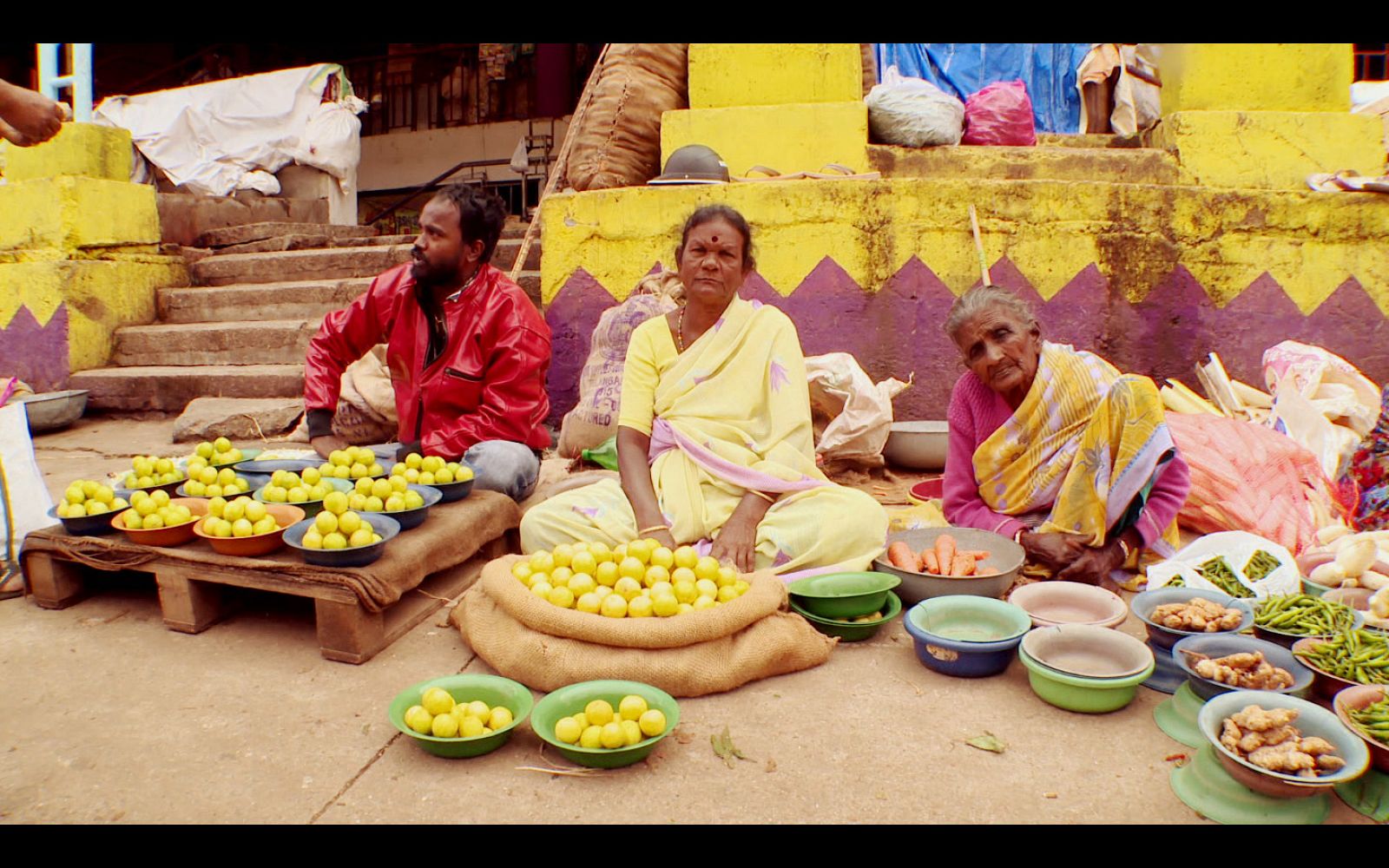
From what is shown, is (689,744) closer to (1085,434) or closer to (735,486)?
(735,486)

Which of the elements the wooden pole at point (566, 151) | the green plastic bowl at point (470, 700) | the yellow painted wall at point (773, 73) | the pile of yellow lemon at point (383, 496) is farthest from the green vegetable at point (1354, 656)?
the wooden pole at point (566, 151)

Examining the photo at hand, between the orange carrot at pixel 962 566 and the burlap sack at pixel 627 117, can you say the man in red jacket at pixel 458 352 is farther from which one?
the burlap sack at pixel 627 117

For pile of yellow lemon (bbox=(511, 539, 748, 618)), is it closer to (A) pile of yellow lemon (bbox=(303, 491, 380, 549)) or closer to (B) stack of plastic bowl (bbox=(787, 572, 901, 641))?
(B) stack of plastic bowl (bbox=(787, 572, 901, 641))

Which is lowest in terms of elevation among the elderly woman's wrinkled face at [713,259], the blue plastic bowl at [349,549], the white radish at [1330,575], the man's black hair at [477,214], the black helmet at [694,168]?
the white radish at [1330,575]

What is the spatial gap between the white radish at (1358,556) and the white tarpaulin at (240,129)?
10.7 metres

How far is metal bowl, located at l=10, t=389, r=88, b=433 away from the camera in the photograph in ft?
20.6

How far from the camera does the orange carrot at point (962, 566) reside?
2.94 meters

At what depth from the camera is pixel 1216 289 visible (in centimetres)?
535

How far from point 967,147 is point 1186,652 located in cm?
455

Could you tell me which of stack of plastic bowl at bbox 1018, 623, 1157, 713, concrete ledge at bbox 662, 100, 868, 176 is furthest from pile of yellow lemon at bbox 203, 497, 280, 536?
concrete ledge at bbox 662, 100, 868, 176

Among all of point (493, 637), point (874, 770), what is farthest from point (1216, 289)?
point (493, 637)

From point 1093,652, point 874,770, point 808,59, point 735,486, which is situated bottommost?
point 874,770

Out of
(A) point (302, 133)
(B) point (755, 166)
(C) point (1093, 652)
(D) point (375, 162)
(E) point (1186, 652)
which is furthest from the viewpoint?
(D) point (375, 162)

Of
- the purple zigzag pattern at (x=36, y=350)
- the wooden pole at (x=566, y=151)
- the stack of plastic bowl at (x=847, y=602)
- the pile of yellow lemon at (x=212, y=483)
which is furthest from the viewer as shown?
the purple zigzag pattern at (x=36, y=350)
